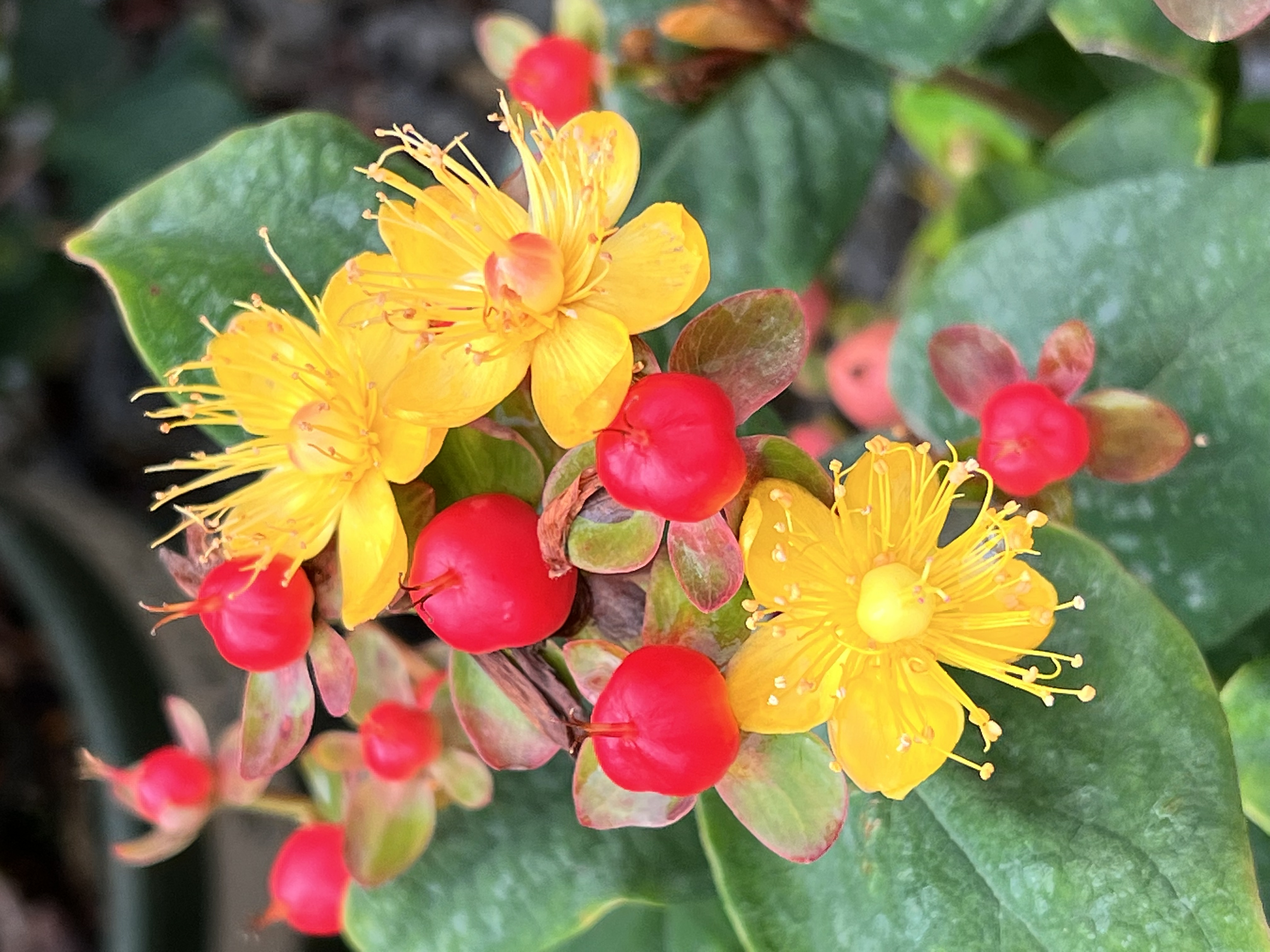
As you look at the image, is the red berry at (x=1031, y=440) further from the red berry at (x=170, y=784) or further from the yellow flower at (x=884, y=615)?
the red berry at (x=170, y=784)

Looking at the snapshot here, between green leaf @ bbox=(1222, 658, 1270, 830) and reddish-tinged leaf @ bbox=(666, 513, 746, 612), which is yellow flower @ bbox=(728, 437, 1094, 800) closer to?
reddish-tinged leaf @ bbox=(666, 513, 746, 612)

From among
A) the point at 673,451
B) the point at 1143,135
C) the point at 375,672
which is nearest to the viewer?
the point at 673,451

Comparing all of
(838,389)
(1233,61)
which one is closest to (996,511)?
(838,389)

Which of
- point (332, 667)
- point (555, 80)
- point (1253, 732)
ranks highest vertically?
point (555, 80)

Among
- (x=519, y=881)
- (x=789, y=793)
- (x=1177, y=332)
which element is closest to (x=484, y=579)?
(x=789, y=793)

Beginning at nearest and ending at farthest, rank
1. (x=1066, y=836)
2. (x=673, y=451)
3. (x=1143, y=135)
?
(x=673, y=451)
(x=1066, y=836)
(x=1143, y=135)

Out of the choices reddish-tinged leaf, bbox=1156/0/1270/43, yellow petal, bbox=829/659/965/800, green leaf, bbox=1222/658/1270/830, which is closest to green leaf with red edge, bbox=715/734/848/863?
yellow petal, bbox=829/659/965/800

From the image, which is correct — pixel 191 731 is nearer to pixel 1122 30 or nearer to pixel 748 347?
pixel 748 347

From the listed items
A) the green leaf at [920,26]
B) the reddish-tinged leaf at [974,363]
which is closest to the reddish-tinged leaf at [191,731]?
the reddish-tinged leaf at [974,363]
